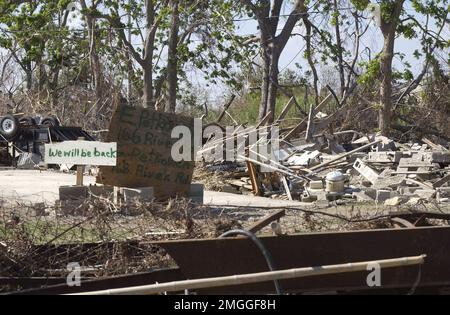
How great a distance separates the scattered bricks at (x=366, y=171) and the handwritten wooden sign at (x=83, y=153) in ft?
23.3

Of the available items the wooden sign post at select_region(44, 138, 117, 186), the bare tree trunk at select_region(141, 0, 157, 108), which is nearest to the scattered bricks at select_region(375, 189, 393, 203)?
the wooden sign post at select_region(44, 138, 117, 186)

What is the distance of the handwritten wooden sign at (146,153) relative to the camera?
11.8 meters

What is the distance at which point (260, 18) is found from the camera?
1126 inches

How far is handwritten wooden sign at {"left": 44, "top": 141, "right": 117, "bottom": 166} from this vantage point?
1157cm

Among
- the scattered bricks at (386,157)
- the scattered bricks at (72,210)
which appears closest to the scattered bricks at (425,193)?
the scattered bricks at (386,157)

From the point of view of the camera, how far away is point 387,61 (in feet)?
83.4

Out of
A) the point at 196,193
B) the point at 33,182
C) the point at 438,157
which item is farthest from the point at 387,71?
the point at 196,193

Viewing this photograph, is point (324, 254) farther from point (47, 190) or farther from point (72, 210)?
point (47, 190)

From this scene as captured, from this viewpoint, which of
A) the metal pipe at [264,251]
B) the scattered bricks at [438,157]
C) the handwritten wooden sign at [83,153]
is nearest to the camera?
the metal pipe at [264,251]

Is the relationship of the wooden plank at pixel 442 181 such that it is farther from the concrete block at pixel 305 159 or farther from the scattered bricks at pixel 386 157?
the concrete block at pixel 305 159

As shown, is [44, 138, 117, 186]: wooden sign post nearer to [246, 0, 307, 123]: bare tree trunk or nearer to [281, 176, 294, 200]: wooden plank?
[281, 176, 294, 200]: wooden plank

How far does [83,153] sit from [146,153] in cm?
93
